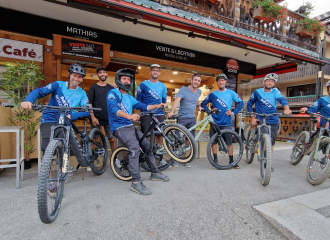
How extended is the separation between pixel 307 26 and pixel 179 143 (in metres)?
8.56

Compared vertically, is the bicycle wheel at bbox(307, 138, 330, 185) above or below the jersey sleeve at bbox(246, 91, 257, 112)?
below

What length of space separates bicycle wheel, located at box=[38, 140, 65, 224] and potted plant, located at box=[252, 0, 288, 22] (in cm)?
763

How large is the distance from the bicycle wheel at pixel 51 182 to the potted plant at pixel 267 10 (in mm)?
7631

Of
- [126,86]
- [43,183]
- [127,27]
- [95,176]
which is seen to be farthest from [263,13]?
[43,183]

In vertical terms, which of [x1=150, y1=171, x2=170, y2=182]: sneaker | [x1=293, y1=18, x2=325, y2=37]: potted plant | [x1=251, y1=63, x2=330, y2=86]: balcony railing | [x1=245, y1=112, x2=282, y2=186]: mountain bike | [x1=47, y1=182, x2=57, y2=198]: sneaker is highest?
Answer: [x1=251, y1=63, x2=330, y2=86]: balcony railing

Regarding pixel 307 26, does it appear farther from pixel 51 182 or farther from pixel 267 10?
pixel 51 182

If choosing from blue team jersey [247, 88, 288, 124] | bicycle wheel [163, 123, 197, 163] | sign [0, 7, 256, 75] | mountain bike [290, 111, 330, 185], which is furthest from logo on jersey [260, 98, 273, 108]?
sign [0, 7, 256, 75]

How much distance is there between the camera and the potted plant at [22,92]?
11.3 ft

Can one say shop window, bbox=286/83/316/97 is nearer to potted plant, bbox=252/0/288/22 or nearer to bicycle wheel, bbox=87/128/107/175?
potted plant, bbox=252/0/288/22

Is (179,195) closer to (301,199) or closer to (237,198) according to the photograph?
(237,198)

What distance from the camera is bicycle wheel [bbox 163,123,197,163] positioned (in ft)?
9.09

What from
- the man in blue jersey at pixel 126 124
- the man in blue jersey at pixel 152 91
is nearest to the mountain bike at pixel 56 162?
the man in blue jersey at pixel 126 124

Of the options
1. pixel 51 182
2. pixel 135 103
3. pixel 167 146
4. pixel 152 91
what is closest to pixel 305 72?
pixel 152 91

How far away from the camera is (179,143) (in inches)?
114
